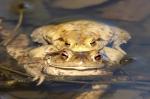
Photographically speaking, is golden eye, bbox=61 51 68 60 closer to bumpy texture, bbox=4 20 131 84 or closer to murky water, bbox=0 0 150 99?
bumpy texture, bbox=4 20 131 84

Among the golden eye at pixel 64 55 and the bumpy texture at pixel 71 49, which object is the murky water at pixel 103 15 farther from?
the golden eye at pixel 64 55

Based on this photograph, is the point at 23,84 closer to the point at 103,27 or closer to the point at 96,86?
the point at 96,86

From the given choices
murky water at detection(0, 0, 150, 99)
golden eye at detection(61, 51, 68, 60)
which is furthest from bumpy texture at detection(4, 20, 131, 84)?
murky water at detection(0, 0, 150, 99)

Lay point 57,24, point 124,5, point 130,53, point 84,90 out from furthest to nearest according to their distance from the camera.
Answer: point 124,5, point 57,24, point 130,53, point 84,90

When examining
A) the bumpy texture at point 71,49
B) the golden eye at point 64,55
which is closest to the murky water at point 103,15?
the bumpy texture at point 71,49

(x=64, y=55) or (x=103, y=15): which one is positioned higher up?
(x=103, y=15)

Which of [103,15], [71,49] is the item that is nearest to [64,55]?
[71,49]

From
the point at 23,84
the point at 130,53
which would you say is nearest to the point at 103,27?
the point at 130,53

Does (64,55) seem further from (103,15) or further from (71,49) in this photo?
(103,15)
